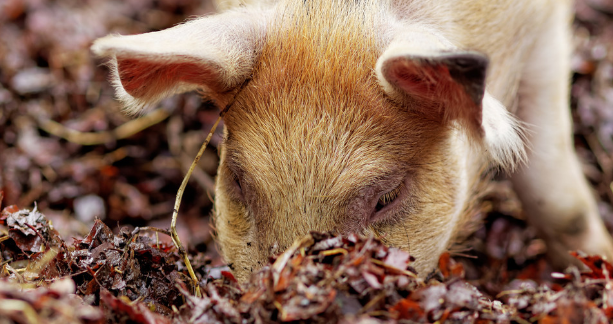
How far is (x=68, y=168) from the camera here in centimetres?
475

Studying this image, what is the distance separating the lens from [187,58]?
8.35 ft

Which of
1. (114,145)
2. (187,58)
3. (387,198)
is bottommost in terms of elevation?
(114,145)

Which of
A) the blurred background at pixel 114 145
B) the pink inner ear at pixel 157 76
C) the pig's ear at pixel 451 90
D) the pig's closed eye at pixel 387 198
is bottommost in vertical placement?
the blurred background at pixel 114 145

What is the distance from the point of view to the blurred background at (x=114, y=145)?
4.50 meters

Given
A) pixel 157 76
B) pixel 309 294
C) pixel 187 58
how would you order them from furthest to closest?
1. pixel 157 76
2. pixel 187 58
3. pixel 309 294

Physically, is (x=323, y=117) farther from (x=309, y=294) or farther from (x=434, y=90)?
(x=309, y=294)

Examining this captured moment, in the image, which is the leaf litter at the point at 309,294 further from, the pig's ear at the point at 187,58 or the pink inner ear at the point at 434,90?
the pig's ear at the point at 187,58

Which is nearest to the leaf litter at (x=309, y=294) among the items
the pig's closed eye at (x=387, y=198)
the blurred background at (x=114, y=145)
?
the pig's closed eye at (x=387, y=198)

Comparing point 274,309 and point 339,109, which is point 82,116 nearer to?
point 339,109

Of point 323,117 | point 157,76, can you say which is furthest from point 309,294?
point 157,76

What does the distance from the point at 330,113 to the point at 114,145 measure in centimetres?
312

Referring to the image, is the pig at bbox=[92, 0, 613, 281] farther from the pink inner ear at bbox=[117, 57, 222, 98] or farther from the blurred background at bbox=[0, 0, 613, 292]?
the blurred background at bbox=[0, 0, 613, 292]

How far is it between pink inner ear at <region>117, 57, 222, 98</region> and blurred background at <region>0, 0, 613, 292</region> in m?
1.27

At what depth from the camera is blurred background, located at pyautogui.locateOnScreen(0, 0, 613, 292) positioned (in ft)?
14.8
